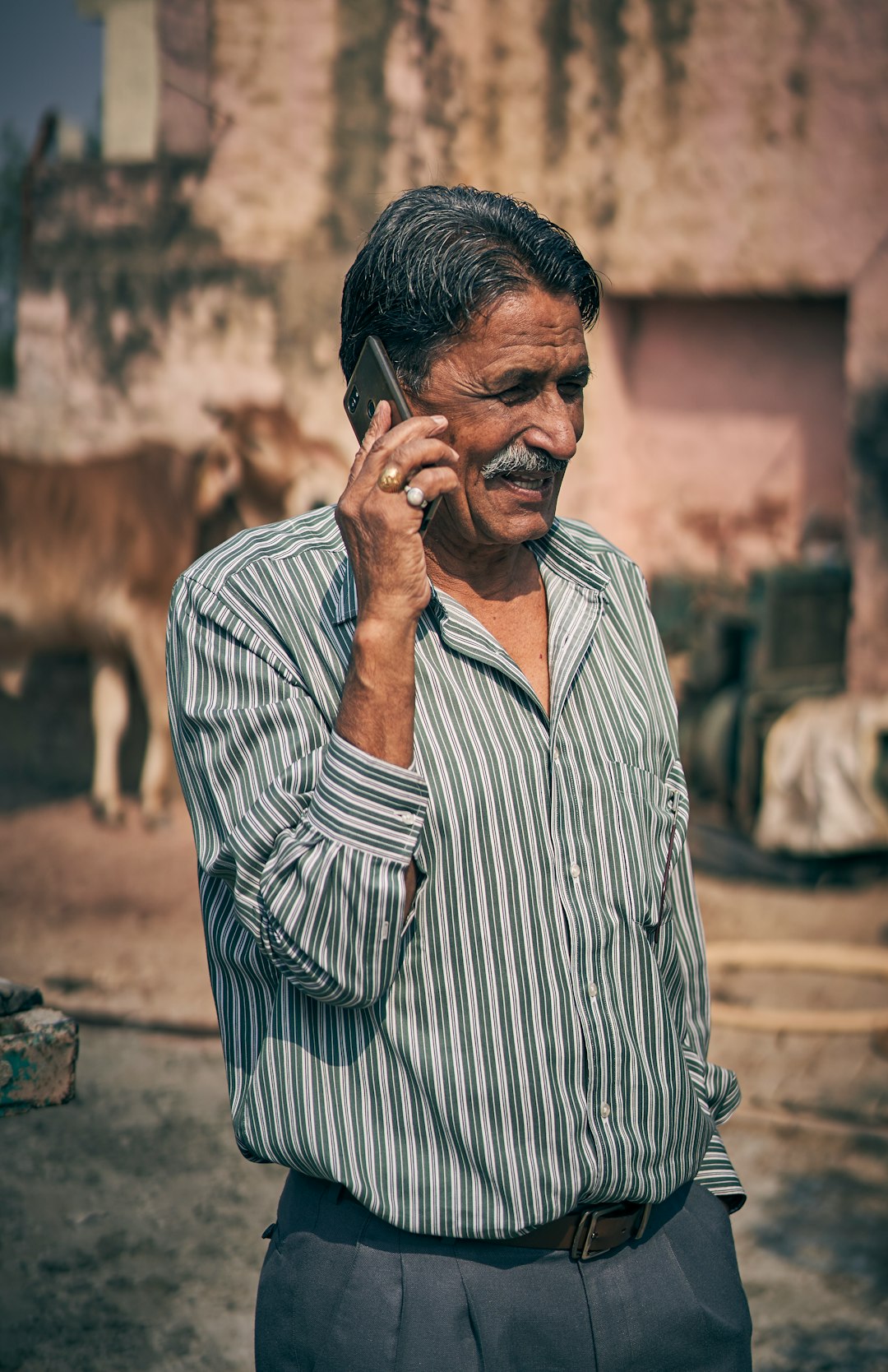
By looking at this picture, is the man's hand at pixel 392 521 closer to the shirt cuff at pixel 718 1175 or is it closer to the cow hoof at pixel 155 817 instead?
the shirt cuff at pixel 718 1175

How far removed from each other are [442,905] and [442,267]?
2.26ft

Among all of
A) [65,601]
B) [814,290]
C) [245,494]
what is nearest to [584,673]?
[814,290]

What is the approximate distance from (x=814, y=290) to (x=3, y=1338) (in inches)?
224

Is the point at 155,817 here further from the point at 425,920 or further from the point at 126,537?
the point at 425,920

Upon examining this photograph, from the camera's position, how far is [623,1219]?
62.2 inches

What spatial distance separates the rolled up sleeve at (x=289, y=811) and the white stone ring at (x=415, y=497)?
221 millimetres

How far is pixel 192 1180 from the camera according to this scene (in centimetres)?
368

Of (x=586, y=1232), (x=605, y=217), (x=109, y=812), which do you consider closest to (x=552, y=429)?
(x=586, y=1232)

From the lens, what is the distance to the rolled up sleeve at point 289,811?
1.37 m

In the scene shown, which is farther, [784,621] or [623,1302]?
[784,621]

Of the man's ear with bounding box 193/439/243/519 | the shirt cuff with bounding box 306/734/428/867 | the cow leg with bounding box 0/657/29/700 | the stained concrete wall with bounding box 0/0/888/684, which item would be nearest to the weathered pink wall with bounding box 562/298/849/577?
the stained concrete wall with bounding box 0/0/888/684

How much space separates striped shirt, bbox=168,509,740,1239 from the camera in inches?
55.2

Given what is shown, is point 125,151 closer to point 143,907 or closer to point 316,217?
point 316,217

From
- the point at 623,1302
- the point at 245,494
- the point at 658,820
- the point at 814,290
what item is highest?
the point at 814,290
